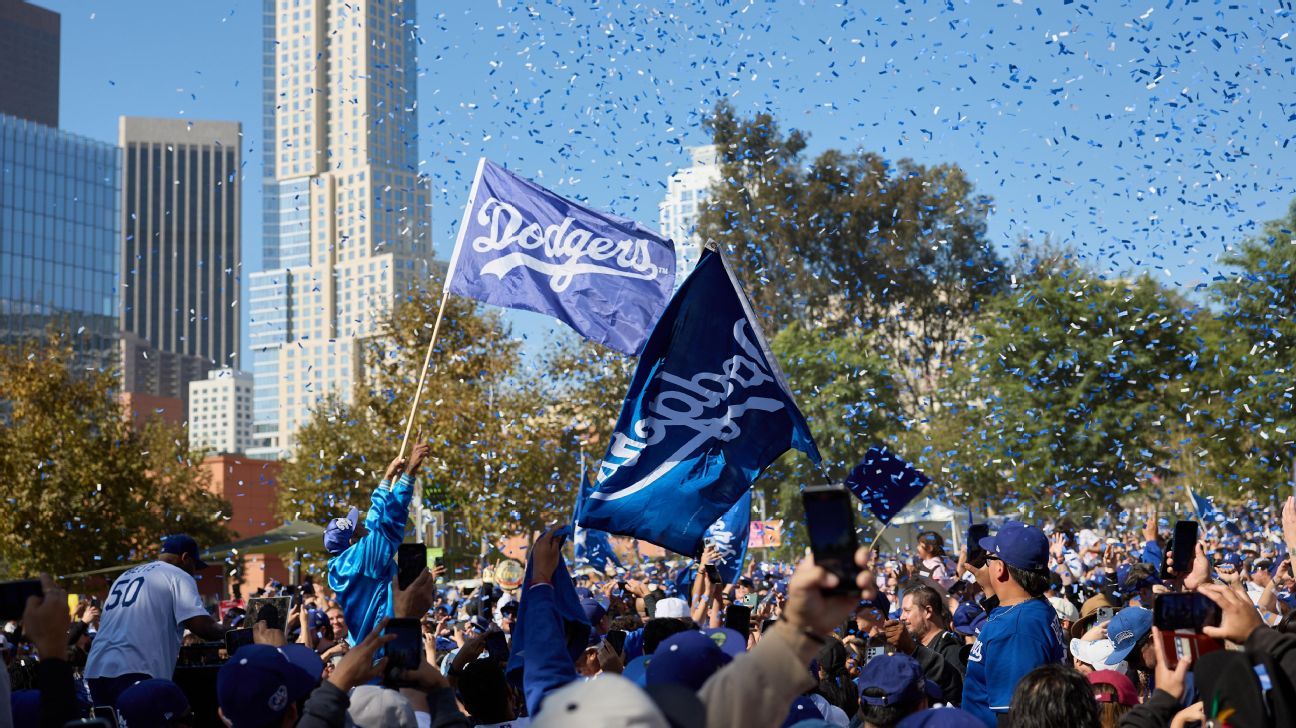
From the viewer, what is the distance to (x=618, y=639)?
8.16m

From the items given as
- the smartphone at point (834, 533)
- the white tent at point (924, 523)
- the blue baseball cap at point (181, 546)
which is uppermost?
the smartphone at point (834, 533)

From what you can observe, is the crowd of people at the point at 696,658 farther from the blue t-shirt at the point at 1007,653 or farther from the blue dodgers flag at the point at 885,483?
the blue dodgers flag at the point at 885,483

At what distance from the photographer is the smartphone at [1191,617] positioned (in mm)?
3557

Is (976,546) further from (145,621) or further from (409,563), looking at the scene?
(145,621)

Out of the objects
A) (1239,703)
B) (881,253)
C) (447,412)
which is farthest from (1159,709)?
(881,253)

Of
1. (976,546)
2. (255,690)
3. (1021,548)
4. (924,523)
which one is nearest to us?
(255,690)

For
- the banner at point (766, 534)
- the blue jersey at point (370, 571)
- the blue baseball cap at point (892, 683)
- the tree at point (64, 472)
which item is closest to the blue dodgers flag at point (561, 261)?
the blue jersey at point (370, 571)

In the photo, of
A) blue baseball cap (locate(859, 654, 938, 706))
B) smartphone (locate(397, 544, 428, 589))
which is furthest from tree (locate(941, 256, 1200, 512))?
smartphone (locate(397, 544, 428, 589))

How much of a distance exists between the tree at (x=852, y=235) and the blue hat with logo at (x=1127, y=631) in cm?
4290

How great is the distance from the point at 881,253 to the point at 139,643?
45.0 m

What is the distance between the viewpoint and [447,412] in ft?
114

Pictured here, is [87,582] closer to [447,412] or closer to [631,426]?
[447,412]

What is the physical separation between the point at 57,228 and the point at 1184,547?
17470 centimetres

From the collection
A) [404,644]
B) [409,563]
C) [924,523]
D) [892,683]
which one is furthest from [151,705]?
[924,523]
